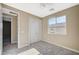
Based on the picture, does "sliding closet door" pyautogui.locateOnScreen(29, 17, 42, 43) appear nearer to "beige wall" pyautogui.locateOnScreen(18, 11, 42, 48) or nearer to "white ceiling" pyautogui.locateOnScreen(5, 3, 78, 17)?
"beige wall" pyautogui.locateOnScreen(18, 11, 42, 48)

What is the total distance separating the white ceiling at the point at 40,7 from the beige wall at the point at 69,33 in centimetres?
17

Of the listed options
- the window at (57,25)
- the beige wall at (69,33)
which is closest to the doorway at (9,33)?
the beige wall at (69,33)

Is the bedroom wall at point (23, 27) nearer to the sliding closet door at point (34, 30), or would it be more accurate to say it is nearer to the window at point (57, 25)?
the sliding closet door at point (34, 30)

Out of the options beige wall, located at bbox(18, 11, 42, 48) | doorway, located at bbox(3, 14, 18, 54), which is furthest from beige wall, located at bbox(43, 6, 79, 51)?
doorway, located at bbox(3, 14, 18, 54)

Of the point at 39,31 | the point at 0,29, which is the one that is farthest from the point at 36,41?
the point at 0,29

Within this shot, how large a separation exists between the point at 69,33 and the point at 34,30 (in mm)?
1092

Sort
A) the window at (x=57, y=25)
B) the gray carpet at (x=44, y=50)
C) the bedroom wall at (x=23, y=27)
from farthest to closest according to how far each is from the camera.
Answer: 1. the window at (x=57, y=25)
2. the bedroom wall at (x=23, y=27)
3. the gray carpet at (x=44, y=50)

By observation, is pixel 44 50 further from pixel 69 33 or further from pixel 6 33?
pixel 6 33

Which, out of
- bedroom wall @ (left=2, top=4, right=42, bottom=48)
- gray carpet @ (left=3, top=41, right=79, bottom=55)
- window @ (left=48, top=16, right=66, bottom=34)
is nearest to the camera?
gray carpet @ (left=3, top=41, right=79, bottom=55)

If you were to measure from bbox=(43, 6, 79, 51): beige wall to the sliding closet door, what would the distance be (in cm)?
16

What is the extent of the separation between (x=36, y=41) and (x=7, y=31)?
32.6 inches

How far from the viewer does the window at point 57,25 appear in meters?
2.05

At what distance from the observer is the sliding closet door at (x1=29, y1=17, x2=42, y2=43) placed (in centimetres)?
200

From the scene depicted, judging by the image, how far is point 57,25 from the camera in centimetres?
205
